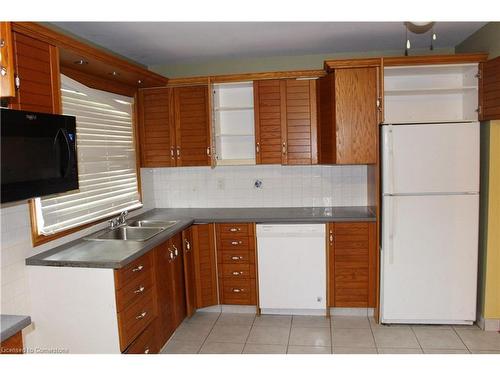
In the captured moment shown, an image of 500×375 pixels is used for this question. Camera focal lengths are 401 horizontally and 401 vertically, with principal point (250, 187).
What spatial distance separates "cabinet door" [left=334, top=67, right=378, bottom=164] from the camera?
3246 millimetres

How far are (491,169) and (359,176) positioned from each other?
1139mm

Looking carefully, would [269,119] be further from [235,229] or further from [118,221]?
[118,221]

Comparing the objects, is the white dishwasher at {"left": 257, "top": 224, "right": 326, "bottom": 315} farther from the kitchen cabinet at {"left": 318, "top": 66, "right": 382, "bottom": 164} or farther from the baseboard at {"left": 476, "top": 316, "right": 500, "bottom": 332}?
the baseboard at {"left": 476, "top": 316, "right": 500, "bottom": 332}

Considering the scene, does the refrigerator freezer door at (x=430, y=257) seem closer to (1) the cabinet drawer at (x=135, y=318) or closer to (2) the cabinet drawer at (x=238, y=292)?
(2) the cabinet drawer at (x=238, y=292)

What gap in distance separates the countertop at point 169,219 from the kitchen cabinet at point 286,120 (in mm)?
496

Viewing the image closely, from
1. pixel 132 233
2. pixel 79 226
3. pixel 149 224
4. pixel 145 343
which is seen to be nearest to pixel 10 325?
pixel 145 343

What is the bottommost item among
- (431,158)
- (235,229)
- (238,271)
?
(238,271)

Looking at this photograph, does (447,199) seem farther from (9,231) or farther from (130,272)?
(9,231)

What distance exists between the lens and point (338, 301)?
347 cm

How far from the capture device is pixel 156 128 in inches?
152

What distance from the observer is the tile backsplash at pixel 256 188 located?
392cm

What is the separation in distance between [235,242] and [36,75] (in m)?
2.06

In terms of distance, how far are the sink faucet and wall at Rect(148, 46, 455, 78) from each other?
1.55 meters
